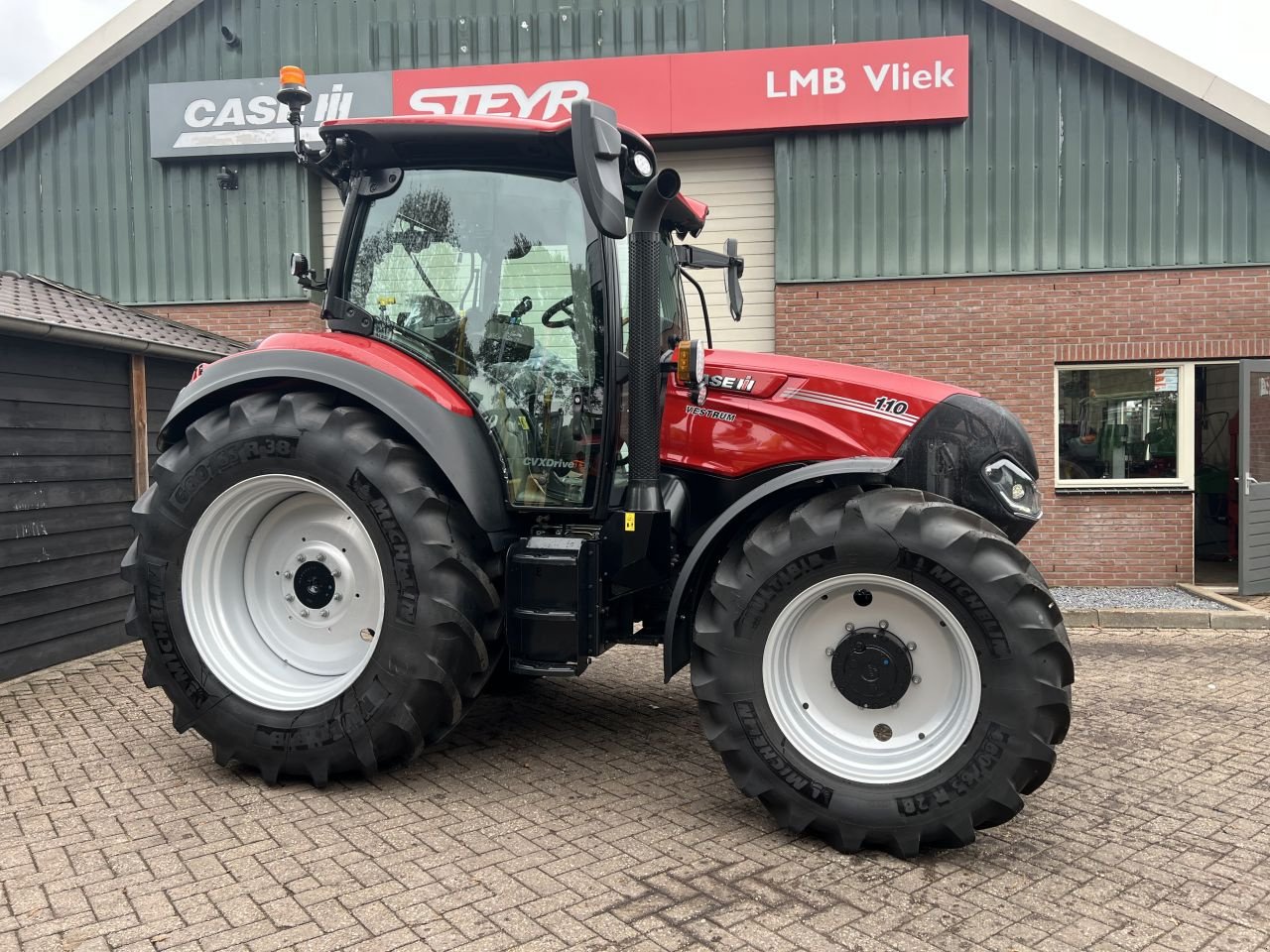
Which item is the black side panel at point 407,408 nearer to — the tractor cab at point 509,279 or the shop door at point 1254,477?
the tractor cab at point 509,279

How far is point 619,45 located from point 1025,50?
4.14m

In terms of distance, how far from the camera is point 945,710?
3.19 meters

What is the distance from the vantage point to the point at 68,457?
5977mm

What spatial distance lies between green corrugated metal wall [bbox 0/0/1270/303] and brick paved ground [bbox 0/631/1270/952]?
594 centimetres

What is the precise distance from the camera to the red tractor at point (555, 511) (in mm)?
3170

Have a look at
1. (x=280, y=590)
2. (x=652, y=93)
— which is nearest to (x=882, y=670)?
(x=280, y=590)

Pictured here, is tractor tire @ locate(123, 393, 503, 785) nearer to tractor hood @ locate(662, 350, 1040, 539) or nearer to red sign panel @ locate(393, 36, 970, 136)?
tractor hood @ locate(662, 350, 1040, 539)

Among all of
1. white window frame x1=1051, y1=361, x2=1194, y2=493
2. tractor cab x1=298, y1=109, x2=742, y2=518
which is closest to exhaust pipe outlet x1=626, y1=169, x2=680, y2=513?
tractor cab x1=298, y1=109, x2=742, y2=518

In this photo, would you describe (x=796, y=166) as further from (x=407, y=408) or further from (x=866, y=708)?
(x=866, y=708)

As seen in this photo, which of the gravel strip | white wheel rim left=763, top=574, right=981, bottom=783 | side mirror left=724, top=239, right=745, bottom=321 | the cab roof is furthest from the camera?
the gravel strip

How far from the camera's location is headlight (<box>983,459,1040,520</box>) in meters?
3.61

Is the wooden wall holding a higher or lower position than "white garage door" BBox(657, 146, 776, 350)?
lower

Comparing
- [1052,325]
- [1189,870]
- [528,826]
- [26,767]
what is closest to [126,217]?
[26,767]

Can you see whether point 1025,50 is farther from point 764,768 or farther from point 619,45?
point 764,768
